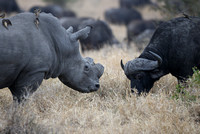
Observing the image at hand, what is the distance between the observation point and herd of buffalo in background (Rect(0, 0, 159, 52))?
12008 millimetres

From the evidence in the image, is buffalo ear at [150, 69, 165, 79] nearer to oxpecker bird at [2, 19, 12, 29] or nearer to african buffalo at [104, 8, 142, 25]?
oxpecker bird at [2, 19, 12, 29]

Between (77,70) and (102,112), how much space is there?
711mm

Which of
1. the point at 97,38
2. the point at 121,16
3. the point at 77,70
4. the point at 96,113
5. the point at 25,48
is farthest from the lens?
the point at 121,16

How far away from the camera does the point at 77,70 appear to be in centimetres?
487

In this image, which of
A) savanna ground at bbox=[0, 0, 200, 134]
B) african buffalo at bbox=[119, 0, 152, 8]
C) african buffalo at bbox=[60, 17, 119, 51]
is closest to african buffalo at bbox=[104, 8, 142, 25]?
african buffalo at bbox=[119, 0, 152, 8]

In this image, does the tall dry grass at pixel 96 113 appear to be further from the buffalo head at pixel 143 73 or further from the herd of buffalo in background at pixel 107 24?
the herd of buffalo in background at pixel 107 24

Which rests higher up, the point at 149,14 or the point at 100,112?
the point at 100,112

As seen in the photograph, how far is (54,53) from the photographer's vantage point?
4504 mm

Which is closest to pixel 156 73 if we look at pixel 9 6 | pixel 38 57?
pixel 38 57

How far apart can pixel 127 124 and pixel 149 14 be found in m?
22.9

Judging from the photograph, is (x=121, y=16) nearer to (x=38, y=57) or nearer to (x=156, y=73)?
(x=156, y=73)

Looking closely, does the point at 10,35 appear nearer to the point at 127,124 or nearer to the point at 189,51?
the point at 127,124

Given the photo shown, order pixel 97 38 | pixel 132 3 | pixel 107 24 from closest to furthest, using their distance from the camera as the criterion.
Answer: pixel 97 38 → pixel 107 24 → pixel 132 3

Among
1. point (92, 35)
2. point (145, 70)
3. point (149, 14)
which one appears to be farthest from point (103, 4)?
point (145, 70)
